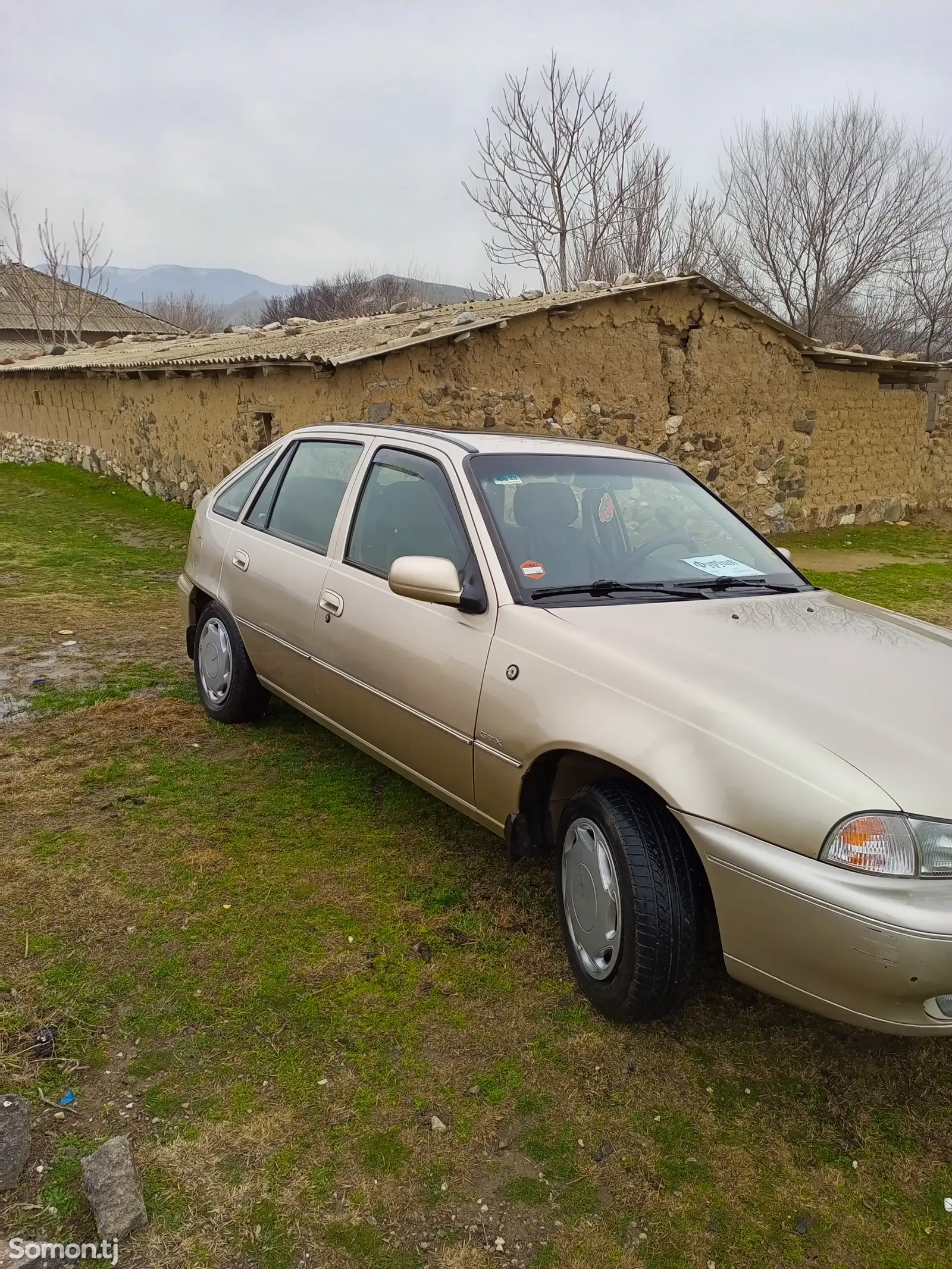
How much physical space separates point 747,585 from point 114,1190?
266cm

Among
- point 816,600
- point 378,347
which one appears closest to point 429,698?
point 816,600

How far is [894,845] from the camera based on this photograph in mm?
2057

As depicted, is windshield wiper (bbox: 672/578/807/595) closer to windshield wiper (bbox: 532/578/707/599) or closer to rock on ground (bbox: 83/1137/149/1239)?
windshield wiper (bbox: 532/578/707/599)

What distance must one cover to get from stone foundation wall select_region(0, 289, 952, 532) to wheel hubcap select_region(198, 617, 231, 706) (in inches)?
189

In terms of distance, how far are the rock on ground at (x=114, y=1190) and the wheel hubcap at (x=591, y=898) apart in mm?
1302

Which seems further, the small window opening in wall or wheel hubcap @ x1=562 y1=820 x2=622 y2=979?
the small window opening in wall

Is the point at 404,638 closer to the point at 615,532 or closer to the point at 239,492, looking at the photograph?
the point at 615,532

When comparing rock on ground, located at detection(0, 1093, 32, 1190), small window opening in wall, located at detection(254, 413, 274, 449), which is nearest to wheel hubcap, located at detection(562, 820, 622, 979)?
rock on ground, located at detection(0, 1093, 32, 1190)

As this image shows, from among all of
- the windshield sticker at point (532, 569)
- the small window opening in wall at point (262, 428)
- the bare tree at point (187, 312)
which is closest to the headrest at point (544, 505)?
the windshield sticker at point (532, 569)

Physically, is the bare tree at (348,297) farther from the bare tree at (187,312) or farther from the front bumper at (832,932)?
the front bumper at (832,932)

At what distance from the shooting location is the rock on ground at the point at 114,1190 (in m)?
1.93

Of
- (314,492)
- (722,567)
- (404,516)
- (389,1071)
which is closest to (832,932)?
(389,1071)

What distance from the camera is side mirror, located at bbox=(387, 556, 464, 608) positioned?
298cm

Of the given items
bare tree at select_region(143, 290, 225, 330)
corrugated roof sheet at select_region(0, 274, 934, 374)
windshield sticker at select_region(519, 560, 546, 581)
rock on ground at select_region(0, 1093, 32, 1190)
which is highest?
bare tree at select_region(143, 290, 225, 330)
